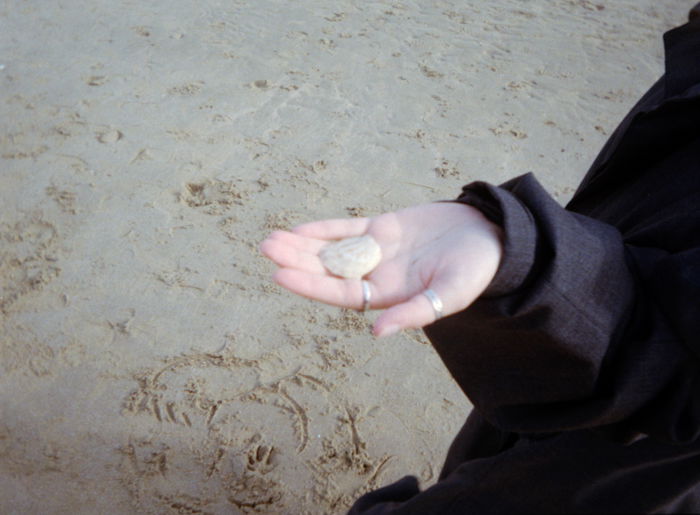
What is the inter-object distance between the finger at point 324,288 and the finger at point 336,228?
175 millimetres

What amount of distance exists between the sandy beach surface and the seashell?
1.06m

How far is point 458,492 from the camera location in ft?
3.75

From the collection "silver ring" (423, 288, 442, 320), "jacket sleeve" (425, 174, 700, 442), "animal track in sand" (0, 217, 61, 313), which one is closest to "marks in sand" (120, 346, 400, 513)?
"animal track in sand" (0, 217, 61, 313)

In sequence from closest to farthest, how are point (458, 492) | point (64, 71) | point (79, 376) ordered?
point (458, 492) < point (79, 376) < point (64, 71)

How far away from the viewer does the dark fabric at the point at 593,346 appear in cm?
94

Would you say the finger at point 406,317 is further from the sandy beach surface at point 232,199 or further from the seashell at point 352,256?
the sandy beach surface at point 232,199

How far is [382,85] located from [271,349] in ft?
7.72

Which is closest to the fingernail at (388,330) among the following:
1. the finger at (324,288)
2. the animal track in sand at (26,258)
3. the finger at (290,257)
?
the finger at (324,288)

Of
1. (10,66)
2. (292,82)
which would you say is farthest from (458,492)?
(10,66)

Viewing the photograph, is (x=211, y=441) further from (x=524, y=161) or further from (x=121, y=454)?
(x=524, y=161)

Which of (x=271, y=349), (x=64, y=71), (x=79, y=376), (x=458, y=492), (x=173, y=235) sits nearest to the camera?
(x=458, y=492)

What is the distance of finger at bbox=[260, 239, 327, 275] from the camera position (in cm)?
104

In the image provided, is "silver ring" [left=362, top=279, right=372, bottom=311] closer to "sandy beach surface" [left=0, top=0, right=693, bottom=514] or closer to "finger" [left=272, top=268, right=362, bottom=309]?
"finger" [left=272, top=268, right=362, bottom=309]

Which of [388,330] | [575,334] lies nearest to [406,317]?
[388,330]
